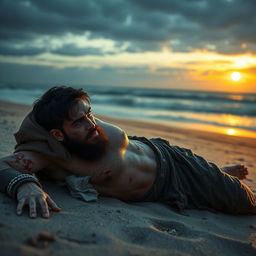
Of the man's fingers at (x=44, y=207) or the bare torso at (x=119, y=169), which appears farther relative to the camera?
the bare torso at (x=119, y=169)

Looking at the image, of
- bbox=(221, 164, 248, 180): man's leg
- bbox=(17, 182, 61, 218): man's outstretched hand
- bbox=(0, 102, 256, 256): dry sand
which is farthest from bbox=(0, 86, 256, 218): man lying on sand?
bbox=(221, 164, 248, 180): man's leg

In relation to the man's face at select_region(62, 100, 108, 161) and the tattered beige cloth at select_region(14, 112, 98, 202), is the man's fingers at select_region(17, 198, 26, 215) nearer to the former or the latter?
the tattered beige cloth at select_region(14, 112, 98, 202)

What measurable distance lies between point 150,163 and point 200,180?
1.77 ft

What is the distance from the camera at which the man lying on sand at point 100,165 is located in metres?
2.37

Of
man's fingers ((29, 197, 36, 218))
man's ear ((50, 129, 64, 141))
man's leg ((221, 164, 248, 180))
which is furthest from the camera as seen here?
man's leg ((221, 164, 248, 180))

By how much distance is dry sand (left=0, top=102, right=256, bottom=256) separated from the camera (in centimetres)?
177

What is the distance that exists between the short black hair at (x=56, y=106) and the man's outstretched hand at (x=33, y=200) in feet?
1.67

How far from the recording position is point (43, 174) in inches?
109

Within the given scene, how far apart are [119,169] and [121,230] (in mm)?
619

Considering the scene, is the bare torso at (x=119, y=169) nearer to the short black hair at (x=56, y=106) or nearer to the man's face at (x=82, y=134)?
the man's face at (x=82, y=134)

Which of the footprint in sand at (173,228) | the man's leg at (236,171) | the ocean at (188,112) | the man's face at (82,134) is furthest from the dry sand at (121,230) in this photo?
the ocean at (188,112)

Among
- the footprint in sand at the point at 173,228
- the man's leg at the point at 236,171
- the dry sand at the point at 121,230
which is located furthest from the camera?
the man's leg at the point at 236,171

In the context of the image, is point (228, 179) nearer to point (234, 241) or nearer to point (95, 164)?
point (234, 241)

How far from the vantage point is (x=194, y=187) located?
3002mm
